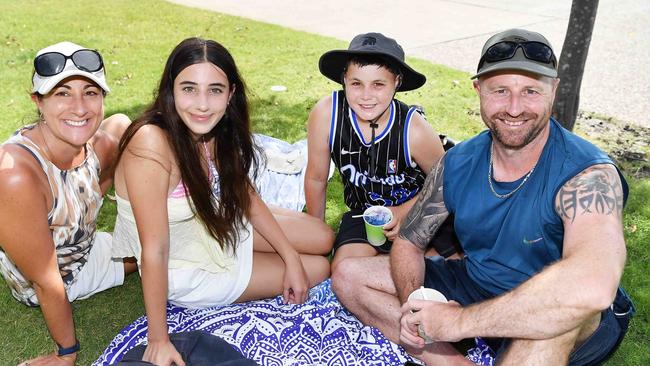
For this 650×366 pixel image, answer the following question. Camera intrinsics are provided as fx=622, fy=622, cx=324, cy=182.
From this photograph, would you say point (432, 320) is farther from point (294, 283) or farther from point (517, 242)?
point (294, 283)

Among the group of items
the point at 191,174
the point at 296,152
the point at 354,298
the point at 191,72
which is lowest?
the point at 354,298

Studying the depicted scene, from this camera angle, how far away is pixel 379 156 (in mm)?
4137

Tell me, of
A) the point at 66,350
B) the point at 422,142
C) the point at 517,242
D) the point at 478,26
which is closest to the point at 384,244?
the point at 422,142

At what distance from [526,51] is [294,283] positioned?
200cm

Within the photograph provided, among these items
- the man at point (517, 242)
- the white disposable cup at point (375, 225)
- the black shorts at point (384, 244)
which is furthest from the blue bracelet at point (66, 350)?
the white disposable cup at point (375, 225)

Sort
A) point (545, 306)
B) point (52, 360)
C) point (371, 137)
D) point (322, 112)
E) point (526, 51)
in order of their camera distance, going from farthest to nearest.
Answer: point (322, 112), point (371, 137), point (52, 360), point (526, 51), point (545, 306)

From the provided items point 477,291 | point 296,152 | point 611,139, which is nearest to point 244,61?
point 296,152

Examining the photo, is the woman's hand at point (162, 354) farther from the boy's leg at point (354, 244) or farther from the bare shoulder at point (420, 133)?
the bare shoulder at point (420, 133)

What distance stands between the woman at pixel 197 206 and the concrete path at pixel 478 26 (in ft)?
16.4

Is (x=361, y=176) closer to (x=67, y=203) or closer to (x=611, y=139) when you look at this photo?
(x=67, y=203)

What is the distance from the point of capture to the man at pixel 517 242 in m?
2.64

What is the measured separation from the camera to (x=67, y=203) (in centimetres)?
340

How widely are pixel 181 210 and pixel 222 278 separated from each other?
542 mm

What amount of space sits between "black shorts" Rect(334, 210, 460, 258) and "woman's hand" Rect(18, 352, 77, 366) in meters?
1.84
